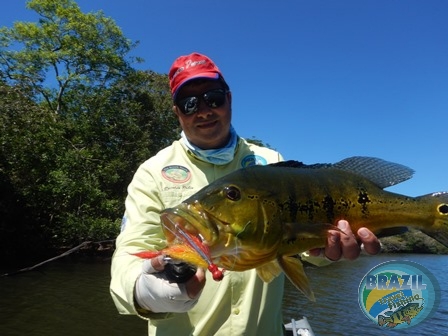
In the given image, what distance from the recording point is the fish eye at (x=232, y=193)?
197 centimetres

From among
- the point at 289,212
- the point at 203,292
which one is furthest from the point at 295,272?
the point at 203,292

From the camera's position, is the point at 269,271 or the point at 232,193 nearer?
the point at 232,193

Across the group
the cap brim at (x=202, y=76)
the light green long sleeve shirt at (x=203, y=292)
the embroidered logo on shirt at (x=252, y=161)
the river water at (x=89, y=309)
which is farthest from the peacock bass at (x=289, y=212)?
the river water at (x=89, y=309)

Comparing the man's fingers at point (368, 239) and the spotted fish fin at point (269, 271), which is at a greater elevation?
the man's fingers at point (368, 239)

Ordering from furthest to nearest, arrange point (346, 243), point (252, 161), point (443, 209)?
point (252, 161) < point (443, 209) < point (346, 243)

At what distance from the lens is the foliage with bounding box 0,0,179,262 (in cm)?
2173

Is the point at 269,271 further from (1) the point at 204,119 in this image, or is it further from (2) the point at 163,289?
(1) the point at 204,119

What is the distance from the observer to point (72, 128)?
2677 centimetres

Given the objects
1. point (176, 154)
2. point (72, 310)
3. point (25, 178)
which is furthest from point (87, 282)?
point (176, 154)

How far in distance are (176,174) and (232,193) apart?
38.0 inches

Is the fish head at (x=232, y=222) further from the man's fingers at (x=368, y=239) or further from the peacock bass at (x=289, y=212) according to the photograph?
the man's fingers at (x=368, y=239)

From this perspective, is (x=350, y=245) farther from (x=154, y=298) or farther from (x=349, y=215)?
(x=154, y=298)

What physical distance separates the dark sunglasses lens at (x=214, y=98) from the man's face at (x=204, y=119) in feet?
0.07

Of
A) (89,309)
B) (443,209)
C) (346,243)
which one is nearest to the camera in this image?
(346,243)
